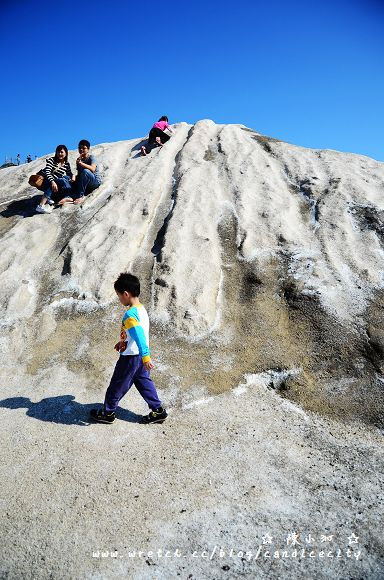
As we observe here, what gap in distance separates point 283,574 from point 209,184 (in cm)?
967

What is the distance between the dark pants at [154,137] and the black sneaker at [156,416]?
1094cm

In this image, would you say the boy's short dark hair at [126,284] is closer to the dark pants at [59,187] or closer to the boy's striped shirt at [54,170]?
the dark pants at [59,187]

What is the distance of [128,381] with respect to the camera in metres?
5.12

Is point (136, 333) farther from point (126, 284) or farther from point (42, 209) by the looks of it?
point (42, 209)

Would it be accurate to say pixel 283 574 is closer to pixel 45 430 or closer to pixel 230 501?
pixel 230 501

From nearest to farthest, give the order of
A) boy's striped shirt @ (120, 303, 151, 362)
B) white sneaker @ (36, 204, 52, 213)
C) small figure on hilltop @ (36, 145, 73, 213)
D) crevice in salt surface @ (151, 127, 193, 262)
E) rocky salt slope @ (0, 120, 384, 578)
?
rocky salt slope @ (0, 120, 384, 578) → boy's striped shirt @ (120, 303, 151, 362) → crevice in salt surface @ (151, 127, 193, 262) → white sneaker @ (36, 204, 52, 213) → small figure on hilltop @ (36, 145, 73, 213)

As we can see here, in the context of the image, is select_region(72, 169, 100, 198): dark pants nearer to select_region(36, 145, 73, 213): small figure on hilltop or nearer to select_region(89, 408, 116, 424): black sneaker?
select_region(36, 145, 73, 213): small figure on hilltop

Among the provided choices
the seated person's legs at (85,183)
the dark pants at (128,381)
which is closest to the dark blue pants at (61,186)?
the seated person's legs at (85,183)

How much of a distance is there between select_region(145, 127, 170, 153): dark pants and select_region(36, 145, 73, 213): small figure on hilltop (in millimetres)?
3660

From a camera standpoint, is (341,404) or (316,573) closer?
(316,573)

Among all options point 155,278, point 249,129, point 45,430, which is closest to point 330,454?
point 45,430

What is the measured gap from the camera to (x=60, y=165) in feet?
36.7

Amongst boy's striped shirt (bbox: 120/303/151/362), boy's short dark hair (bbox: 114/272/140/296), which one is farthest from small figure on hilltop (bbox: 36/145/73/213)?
boy's striped shirt (bbox: 120/303/151/362)

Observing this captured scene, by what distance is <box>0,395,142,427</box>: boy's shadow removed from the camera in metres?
5.43
